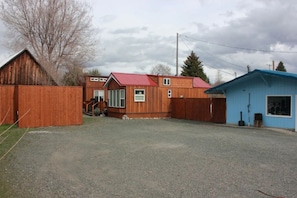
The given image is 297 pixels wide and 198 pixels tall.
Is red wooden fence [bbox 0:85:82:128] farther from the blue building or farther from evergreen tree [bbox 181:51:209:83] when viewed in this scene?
evergreen tree [bbox 181:51:209:83]

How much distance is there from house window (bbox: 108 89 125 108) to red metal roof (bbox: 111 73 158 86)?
2.69 ft

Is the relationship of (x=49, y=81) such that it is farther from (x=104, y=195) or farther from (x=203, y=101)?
(x=104, y=195)

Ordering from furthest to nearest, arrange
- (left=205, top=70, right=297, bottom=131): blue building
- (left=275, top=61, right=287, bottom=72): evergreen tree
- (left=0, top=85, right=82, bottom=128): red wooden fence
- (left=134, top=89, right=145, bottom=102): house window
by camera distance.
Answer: (left=275, top=61, right=287, bottom=72): evergreen tree
(left=134, top=89, right=145, bottom=102): house window
(left=0, top=85, right=82, bottom=128): red wooden fence
(left=205, top=70, right=297, bottom=131): blue building

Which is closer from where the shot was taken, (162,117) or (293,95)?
(293,95)

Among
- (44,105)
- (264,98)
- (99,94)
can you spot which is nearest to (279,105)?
(264,98)

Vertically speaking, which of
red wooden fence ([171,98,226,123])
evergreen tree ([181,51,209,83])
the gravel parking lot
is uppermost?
evergreen tree ([181,51,209,83])

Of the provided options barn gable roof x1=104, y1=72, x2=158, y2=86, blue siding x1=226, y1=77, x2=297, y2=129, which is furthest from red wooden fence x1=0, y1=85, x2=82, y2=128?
blue siding x1=226, y1=77, x2=297, y2=129

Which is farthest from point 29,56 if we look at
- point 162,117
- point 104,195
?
point 104,195

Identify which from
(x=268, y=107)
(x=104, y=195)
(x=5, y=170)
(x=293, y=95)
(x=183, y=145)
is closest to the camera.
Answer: (x=104, y=195)

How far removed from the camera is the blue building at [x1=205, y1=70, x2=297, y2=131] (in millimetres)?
14664

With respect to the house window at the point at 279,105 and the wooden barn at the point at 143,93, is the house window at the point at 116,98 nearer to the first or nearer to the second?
the wooden barn at the point at 143,93

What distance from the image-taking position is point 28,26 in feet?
85.6

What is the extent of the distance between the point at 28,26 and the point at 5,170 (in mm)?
22904

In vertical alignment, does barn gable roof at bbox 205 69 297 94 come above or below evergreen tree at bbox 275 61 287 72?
below
